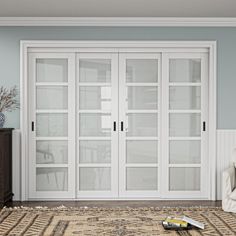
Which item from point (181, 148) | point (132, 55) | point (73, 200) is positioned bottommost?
point (73, 200)

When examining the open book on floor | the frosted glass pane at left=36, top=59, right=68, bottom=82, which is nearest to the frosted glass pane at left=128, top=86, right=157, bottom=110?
the frosted glass pane at left=36, top=59, right=68, bottom=82

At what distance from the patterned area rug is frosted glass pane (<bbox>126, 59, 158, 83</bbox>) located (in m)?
1.84

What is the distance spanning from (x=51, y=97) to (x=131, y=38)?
1.37 m

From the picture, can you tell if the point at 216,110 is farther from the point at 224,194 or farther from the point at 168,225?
the point at 168,225

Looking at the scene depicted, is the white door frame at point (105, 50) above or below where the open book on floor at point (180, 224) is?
above

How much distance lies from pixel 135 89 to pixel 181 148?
104 centimetres

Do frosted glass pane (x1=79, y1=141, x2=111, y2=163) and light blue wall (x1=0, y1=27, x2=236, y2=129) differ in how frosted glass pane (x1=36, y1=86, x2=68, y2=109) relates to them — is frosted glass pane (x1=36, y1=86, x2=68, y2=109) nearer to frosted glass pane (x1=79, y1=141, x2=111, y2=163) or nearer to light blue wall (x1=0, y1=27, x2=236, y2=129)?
light blue wall (x1=0, y1=27, x2=236, y2=129)

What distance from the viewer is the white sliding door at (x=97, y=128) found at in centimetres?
Result: 668

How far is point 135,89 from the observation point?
6.69m

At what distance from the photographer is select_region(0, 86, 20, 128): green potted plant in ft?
21.2

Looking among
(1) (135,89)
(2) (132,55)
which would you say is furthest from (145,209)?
(2) (132,55)

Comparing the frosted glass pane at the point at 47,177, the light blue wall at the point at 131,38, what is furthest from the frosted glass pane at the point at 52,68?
the frosted glass pane at the point at 47,177

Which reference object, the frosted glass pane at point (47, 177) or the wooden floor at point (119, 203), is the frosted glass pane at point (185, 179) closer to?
the wooden floor at point (119, 203)

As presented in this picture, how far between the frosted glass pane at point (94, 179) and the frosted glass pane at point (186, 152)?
933 mm
